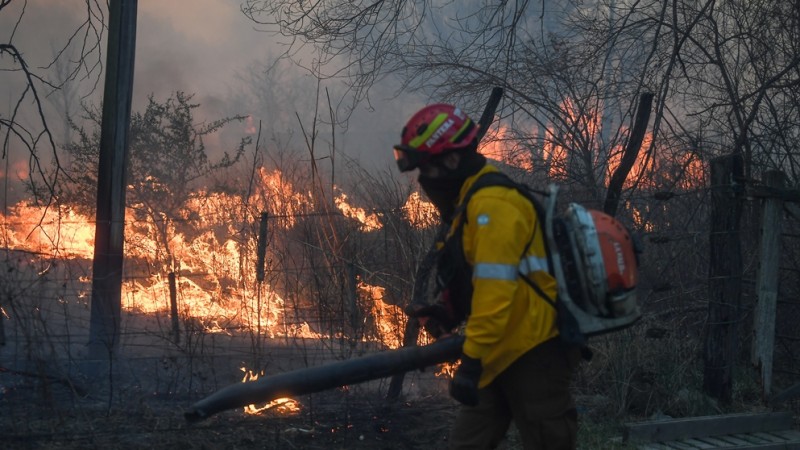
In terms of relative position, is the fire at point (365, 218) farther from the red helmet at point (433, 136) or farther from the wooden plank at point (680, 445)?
the red helmet at point (433, 136)

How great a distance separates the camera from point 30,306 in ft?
19.3

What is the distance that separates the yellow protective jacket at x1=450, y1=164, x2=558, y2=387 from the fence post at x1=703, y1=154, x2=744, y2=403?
3251 millimetres

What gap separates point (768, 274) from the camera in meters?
6.34

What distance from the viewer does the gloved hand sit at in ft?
12.7

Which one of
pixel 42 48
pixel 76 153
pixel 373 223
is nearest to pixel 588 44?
pixel 373 223

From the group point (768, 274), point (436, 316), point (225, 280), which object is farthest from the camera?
point (225, 280)

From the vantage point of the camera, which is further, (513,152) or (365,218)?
(513,152)

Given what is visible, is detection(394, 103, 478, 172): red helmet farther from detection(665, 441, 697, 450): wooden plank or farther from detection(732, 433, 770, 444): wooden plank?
detection(732, 433, 770, 444): wooden plank

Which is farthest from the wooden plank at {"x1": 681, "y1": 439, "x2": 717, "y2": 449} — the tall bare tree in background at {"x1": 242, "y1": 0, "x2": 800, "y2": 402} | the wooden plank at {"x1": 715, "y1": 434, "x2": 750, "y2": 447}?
the tall bare tree in background at {"x1": 242, "y1": 0, "x2": 800, "y2": 402}

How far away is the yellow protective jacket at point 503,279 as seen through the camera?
3.27 m

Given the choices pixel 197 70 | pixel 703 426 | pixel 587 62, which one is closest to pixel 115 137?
pixel 587 62

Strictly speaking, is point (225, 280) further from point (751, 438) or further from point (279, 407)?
point (751, 438)

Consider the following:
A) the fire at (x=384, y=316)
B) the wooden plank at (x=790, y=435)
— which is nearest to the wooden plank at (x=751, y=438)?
the wooden plank at (x=790, y=435)

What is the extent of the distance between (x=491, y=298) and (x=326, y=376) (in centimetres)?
92
